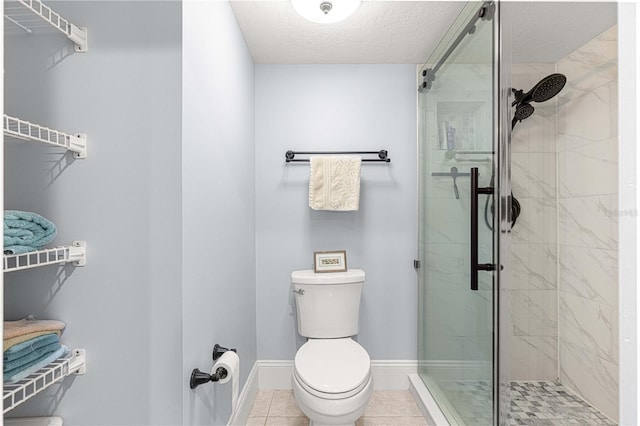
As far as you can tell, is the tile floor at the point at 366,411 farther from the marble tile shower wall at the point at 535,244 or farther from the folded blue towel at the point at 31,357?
the folded blue towel at the point at 31,357

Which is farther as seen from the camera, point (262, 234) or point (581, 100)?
point (262, 234)

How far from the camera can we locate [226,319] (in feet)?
5.60

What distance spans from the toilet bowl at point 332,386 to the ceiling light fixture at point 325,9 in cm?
161

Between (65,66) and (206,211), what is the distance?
0.61 metres

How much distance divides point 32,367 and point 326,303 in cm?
148

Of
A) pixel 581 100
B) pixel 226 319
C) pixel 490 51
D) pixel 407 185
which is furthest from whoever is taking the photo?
pixel 407 185

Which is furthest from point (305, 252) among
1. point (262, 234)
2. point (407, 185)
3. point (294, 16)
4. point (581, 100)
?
point (581, 100)

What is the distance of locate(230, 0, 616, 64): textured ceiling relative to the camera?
184 cm

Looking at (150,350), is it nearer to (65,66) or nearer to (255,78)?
(65,66)

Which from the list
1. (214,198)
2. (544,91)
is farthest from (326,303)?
(544,91)

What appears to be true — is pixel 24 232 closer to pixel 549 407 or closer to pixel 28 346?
pixel 28 346

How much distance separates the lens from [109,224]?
117 cm

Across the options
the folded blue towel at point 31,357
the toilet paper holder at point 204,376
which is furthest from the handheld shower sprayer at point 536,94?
the folded blue towel at point 31,357

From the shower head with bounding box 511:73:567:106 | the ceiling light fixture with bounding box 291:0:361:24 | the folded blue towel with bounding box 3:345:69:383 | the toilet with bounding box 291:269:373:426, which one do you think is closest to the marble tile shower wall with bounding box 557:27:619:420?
the shower head with bounding box 511:73:567:106
